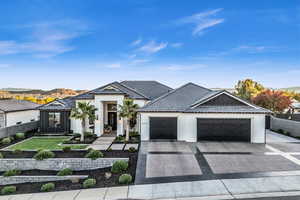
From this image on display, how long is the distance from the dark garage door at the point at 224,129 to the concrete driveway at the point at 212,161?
0.64 meters

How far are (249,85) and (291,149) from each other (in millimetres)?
33925

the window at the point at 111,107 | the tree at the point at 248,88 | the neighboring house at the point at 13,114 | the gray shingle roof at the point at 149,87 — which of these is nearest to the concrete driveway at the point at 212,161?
the window at the point at 111,107

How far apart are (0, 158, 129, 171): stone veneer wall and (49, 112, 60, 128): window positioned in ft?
26.6

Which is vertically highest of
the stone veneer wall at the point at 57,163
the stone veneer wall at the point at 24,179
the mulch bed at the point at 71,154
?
the mulch bed at the point at 71,154

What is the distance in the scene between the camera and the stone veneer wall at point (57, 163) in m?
11.1

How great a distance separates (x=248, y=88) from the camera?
4259 centimetres

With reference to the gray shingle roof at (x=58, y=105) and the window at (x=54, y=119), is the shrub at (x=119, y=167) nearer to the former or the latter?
the gray shingle roof at (x=58, y=105)

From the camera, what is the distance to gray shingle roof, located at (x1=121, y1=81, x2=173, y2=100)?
22500mm

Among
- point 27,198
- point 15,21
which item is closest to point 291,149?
point 27,198

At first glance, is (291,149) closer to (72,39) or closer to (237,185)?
(237,185)

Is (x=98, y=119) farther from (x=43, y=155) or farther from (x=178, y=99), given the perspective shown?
(x=178, y=99)

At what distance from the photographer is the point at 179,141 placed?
15.8 m

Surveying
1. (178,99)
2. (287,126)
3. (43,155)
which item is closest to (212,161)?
(178,99)

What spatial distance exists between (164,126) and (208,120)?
13.0 ft
